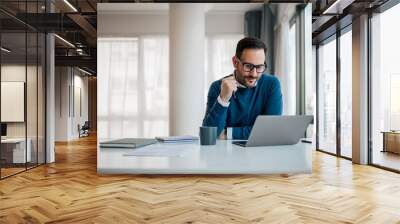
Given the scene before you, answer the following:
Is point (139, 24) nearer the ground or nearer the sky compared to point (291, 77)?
nearer the sky

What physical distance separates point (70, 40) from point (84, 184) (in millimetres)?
5591

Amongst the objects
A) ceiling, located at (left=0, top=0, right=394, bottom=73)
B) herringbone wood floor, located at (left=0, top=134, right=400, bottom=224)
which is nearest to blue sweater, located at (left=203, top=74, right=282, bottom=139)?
herringbone wood floor, located at (left=0, top=134, right=400, bottom=224)

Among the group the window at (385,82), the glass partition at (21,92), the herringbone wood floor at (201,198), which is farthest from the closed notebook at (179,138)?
the window at (385,82)

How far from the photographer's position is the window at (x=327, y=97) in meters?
7.98

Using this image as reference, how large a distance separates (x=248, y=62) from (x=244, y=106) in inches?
7.2

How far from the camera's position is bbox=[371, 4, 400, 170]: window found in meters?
5.73

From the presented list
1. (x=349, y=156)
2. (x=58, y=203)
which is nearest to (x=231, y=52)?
(x=58, y=203)

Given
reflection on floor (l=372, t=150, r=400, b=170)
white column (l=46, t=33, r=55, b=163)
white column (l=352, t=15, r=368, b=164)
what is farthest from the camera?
white column (l=46, t=33, r=55, b=163)

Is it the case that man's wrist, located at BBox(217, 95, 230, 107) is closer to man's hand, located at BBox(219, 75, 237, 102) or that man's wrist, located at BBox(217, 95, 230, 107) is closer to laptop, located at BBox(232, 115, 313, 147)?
man's hand, located at BBox(219, 75, 237, 102)

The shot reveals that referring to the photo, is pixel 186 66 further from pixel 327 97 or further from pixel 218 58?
pixel 327 97

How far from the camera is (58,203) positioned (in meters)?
3.62

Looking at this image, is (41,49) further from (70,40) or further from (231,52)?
(231,52)

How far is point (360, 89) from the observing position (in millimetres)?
6375

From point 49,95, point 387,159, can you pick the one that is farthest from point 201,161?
point 49,95
